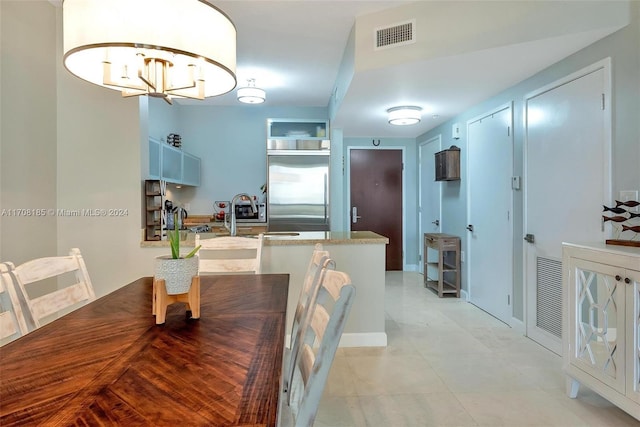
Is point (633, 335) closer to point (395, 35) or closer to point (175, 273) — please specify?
point (175, 273)

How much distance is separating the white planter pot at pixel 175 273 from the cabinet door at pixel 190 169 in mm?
3648

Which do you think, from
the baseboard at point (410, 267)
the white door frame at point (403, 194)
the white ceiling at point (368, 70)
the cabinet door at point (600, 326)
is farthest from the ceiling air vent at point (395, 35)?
the baseboard at point (410, 267)

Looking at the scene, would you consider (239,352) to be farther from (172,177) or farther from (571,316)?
(172,177)

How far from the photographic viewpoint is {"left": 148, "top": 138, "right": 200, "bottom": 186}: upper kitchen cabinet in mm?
3742

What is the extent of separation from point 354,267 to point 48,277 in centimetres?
194

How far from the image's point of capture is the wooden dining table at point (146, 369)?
2.24ft

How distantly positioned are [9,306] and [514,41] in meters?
2.98

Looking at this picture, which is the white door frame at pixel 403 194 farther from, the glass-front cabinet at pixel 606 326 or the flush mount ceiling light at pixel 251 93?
the glass-front cabinet at pixel 606 326

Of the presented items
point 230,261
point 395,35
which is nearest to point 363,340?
point 230,261

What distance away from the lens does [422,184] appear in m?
5.67

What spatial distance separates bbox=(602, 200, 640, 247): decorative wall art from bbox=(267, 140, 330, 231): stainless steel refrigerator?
3117mm

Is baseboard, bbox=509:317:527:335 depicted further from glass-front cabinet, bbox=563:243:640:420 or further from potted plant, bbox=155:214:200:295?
potted plant, bbox=155:214:200:295

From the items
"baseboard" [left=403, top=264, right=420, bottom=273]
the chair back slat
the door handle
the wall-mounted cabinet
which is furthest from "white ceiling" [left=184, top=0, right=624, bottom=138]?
"baseboard" [left=403, top=264, right=420, bottom=273]

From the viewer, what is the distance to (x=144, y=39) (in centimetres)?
121
